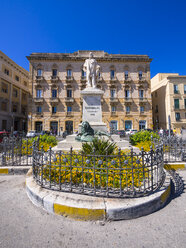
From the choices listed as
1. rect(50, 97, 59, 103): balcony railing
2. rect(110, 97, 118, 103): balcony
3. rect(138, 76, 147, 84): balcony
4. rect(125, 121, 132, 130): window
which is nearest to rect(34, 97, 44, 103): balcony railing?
rect(50, 97, 59, 103): balcony railing

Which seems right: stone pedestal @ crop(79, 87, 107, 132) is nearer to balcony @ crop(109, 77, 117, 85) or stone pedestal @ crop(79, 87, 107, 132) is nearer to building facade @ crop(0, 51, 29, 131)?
balcony @ crop(109, 77, 117, 85)

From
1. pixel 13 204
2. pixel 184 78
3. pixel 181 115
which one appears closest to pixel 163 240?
pixel 13 204

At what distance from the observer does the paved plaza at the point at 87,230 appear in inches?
77.7

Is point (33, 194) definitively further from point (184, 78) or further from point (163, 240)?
point (184, 78)

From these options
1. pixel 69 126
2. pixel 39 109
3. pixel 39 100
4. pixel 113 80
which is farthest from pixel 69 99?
pixel 113 80

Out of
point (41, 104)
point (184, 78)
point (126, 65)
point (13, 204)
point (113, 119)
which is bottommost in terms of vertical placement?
point (13, 204)

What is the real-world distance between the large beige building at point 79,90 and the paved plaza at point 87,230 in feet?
94.6

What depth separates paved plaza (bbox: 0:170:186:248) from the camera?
1.97 m

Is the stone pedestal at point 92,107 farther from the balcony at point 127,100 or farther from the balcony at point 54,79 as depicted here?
the balcony at point 54,79

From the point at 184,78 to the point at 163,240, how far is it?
41040mm

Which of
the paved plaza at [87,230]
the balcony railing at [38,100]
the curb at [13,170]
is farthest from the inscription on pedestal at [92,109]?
the balcony railing at [38,100]

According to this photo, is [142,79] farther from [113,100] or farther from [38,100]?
[38,100]

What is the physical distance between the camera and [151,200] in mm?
2664

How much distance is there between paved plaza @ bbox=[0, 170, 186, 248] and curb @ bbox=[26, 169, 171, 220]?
0.09 meters
